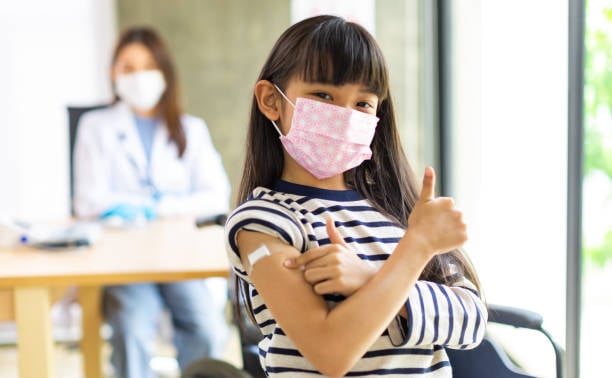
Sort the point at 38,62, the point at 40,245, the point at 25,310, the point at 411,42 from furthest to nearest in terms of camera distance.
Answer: the point at 38,62 < the point at 411,42 < the point at 40,245 < the point at 25,310

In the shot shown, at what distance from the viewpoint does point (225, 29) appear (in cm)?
334

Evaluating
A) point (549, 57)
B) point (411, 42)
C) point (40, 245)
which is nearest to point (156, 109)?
point (40, 245)

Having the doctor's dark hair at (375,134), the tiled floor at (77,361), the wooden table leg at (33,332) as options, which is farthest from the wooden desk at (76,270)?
the tiled floor at (77,361)

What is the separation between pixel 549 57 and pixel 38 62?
2.38 metres

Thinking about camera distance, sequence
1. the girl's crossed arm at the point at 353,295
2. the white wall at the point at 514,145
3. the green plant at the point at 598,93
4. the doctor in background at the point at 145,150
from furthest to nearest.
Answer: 1. the doctor in background at the point at 145,150
2. the white wall at the point at 514,145
3. the green plant at the point at 598,93
4. the girl's crossed arm at the point at 353,295

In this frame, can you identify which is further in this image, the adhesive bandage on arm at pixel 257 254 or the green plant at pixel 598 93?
the green plant at pixel 598 93

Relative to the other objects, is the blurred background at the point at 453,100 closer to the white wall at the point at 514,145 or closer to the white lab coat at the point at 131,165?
the white wall at the point at 514,145

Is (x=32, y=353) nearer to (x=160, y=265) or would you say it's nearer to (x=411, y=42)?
(x=160, y=265)

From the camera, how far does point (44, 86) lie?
3.35m

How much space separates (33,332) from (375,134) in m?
0.95

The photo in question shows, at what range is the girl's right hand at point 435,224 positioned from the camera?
938 mm

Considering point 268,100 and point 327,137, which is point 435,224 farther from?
point 268,100

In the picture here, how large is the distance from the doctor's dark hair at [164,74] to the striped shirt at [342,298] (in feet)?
5.10

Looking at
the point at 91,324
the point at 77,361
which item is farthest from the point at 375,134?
the point at 77,361
